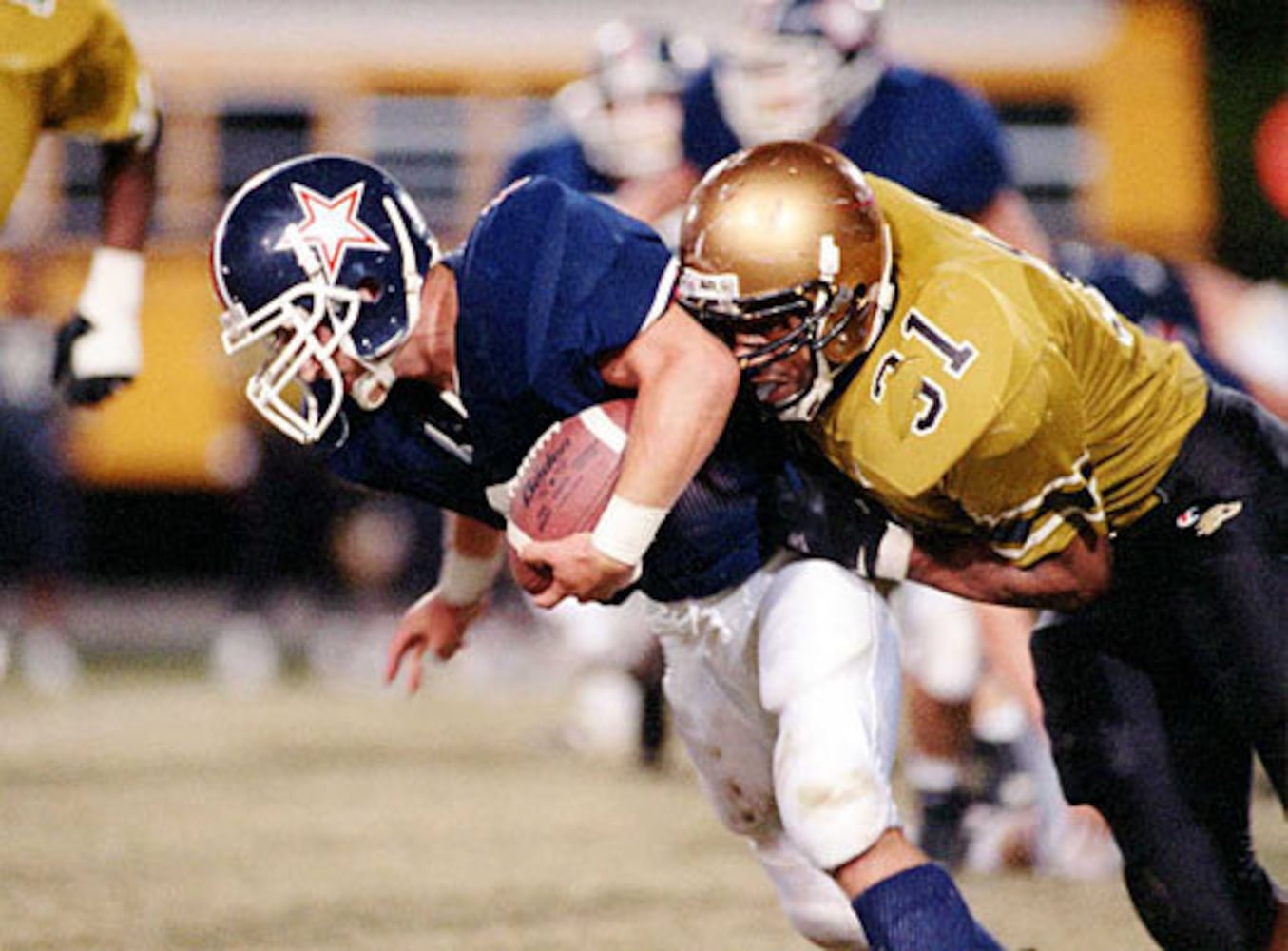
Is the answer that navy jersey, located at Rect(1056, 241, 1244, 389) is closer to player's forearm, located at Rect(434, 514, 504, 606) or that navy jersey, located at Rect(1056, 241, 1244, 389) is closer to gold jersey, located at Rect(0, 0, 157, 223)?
player's forearm, located at Rect(434, 514, 504, 606)

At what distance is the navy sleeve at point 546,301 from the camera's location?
2.76 meters

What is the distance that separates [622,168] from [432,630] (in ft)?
7.97

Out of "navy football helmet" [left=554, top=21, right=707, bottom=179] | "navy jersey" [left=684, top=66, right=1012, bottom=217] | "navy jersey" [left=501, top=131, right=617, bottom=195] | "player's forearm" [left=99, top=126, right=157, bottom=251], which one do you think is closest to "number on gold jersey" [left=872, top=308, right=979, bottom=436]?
"player's forearm" [left=99, top=126, right=157, bottom=251]

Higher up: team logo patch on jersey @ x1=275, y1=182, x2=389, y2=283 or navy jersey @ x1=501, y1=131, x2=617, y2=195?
team logo patch on jersey @ x1=275, y1=182, x2=389, y2=283

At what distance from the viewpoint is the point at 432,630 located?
3.49 m

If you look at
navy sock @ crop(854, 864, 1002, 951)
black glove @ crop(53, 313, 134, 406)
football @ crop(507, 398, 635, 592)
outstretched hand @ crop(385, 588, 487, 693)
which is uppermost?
football @ crop(507, 398, 635, 592)

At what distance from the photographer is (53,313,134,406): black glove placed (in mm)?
3801

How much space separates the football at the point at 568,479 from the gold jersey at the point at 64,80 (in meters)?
1.36

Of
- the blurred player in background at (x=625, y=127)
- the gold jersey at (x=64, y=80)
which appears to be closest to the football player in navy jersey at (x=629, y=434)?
the gold jersey at (x=64, y=80)

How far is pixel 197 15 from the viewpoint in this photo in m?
12.2

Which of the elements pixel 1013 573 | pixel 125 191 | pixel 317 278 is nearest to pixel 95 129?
pixel 125 191

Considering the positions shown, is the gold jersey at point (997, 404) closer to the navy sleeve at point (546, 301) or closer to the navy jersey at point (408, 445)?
the navy sleeve at point (546, 301)

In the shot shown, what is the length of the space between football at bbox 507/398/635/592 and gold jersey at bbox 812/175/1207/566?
0.94 ft

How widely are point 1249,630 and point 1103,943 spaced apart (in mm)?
1079
